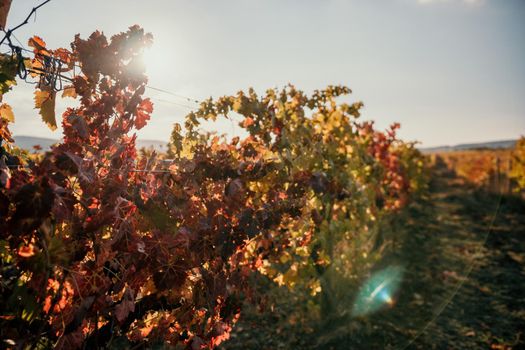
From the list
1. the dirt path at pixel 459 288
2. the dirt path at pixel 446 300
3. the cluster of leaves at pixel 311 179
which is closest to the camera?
the cluster of leaves at pixel 311 179

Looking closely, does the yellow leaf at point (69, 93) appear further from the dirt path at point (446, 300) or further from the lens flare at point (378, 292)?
the lens flare at point (378, 292)

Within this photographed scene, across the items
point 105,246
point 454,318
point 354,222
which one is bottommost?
point 454,318

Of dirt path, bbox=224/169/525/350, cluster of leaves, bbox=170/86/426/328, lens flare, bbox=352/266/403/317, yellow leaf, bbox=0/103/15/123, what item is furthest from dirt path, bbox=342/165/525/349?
yellow leaf, bbox=0/103/15/123

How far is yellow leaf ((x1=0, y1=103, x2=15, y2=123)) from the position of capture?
7.02ft

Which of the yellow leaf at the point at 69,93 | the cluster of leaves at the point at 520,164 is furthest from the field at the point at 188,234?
the cluster of leaves at the point at 520,164

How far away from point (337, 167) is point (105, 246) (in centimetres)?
343

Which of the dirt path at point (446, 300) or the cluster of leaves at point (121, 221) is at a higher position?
the cluster of leaves at point (121, 221)

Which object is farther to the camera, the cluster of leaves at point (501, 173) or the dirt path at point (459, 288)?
the cluster of leaves at point (501, 173)

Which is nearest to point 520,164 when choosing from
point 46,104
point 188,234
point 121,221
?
point 188,234

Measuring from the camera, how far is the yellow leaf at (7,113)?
2141mm

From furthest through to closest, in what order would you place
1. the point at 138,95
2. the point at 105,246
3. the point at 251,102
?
1. the point at 251,102
2. the point at 138,95
3. the point at 105,246

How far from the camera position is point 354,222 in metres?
5.97

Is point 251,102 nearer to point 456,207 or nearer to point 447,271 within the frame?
point 447,271

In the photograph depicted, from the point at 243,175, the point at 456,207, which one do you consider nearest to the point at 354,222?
the point at 243,175
